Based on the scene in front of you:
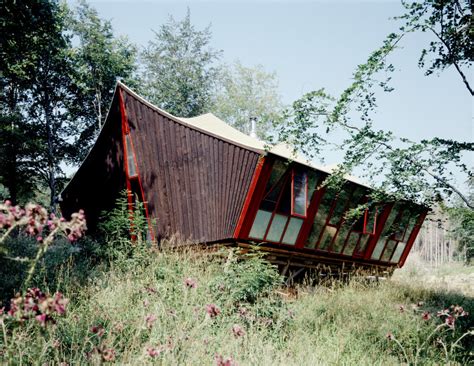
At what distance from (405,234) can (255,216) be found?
10.0 metres

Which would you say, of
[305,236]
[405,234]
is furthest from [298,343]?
[405,234]

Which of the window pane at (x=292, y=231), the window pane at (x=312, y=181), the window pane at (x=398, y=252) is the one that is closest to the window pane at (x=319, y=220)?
the window pane at (x=292, y=231)

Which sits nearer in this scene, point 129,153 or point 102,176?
point 129,153

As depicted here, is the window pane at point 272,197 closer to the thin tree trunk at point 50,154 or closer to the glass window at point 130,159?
the glass window at point 130,159

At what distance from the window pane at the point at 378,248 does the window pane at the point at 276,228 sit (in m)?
6.32

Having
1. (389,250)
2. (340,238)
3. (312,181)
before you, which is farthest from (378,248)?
(312,181)

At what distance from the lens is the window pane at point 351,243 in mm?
14962

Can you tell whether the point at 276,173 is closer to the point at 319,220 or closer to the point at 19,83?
the point at 319,220

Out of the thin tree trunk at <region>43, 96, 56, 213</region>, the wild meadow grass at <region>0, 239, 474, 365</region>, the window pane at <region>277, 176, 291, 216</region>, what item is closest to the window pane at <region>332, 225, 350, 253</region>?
the window pane at <region>277, 176, 291, 216</region>

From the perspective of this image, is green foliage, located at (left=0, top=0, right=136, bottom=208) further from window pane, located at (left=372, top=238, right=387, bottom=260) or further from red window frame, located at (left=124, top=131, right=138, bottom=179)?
window pane, located at (left=372, top=238, right=387, bottom=260)

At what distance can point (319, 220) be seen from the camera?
13.3 meters

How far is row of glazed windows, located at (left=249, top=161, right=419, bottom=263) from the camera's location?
11440mm

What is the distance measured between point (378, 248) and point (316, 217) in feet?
16.5

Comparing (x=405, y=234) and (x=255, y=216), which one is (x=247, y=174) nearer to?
(x=255, y=216)
